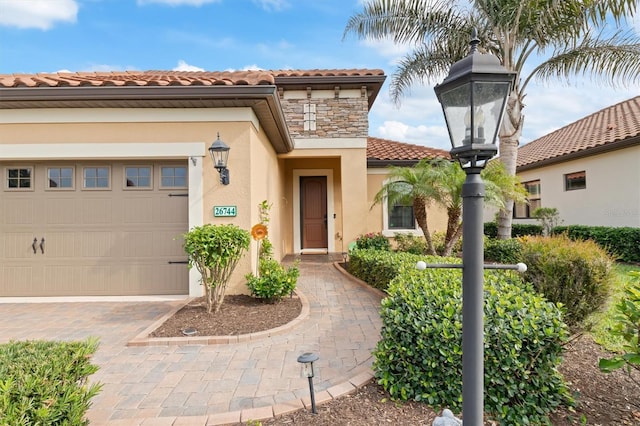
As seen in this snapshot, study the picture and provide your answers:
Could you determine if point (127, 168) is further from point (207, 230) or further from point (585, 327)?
point (585, 327)

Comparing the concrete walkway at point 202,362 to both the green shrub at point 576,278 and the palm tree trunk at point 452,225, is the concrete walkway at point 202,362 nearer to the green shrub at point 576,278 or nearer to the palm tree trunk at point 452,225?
the green shrub at point 576,278

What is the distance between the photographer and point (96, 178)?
6.10 metres

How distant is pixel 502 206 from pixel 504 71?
263 inches

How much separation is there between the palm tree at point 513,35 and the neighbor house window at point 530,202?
583 centimetres

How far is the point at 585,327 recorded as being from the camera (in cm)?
376

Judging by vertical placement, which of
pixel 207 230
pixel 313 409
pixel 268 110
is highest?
pixel 268 110

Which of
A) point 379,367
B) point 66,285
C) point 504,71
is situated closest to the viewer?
point 504,71

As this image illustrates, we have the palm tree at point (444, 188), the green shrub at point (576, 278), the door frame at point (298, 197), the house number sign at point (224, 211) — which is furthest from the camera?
the door frame at point (298, 197)

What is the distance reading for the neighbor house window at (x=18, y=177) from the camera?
6066 millimetres

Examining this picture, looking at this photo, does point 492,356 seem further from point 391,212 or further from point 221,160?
point 391,212

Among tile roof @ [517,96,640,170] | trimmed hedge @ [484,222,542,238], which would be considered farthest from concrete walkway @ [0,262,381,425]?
trimmed hedge @ [484,222,542,238]

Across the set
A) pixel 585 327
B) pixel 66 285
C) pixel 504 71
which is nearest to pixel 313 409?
pixel 504 71

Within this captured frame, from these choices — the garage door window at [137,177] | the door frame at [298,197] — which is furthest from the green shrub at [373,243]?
the garage door window at [137,177]

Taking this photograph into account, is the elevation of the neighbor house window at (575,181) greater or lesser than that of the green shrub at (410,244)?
greater
